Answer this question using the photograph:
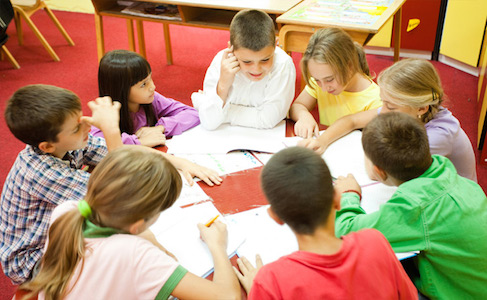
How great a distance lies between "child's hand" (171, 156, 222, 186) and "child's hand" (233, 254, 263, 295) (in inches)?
14.9

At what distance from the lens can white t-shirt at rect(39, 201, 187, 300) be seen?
103cm

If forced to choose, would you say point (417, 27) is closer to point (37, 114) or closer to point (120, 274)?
point (37, 114)

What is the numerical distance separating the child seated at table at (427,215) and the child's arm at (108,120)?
797 millimetres

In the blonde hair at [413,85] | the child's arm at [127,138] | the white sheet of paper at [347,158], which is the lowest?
the white sheet of paper at [347,158]

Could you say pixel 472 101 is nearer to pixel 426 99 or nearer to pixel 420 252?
pixel 426 99

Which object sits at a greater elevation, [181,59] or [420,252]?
[420,252]

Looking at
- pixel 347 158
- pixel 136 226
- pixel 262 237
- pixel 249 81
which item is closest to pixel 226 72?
pixel 249 81

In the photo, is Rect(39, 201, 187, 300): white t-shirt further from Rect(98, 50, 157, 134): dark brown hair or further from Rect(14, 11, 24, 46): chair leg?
Rect(14, 11, 24, 46): chair leg

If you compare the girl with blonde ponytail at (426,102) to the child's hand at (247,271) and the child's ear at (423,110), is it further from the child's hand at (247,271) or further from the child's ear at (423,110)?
the child's hand at (247,271)

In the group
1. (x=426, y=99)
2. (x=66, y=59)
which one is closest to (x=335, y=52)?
(x=426, y=99)

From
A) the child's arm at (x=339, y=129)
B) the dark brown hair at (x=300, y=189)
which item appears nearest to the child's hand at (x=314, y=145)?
the child's arm at (x=339, y=129)

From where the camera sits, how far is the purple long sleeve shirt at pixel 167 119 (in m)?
1.76

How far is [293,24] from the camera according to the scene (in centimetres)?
257

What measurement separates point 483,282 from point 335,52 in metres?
0.93
